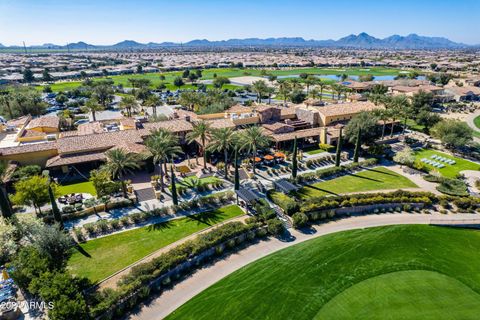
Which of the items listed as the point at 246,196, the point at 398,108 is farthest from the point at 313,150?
the point at 246,196

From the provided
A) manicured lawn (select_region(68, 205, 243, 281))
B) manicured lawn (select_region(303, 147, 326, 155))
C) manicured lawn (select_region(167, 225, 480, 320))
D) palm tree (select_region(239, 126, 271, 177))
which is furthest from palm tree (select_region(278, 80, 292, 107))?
manicured lawn (select_region(167, 225, 480, 320))

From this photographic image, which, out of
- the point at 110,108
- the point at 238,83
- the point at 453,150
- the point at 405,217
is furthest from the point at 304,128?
the point at 238,83

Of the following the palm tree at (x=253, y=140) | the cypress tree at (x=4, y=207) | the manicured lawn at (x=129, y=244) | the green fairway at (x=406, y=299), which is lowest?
the green fairway at (x=406, y=299)

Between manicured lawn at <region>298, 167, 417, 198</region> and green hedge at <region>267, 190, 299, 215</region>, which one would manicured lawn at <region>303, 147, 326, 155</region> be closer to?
manicured lawn at <region>298, 167, 417, 198</region>

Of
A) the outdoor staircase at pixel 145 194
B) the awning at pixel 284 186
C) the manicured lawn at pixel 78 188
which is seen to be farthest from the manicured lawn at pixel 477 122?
the manicured lawn at pixel 78 188

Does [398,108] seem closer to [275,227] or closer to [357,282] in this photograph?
[275,227]

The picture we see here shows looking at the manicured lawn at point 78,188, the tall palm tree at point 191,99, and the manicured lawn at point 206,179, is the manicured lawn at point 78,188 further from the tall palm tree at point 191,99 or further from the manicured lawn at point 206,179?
the tall palm tree at point 191,99
